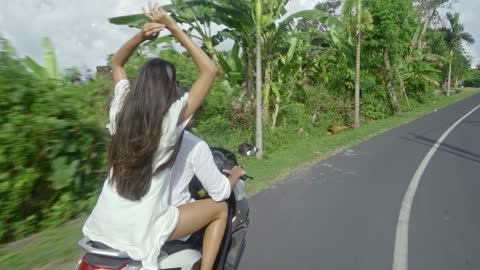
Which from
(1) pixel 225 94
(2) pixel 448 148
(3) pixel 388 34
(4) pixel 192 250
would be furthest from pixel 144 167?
(3) pixel 388 34

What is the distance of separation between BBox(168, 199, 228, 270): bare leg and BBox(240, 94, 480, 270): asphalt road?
61.2 inches

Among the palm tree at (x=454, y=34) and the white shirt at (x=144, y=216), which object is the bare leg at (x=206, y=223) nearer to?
the white shirt at (x=144, y=216)

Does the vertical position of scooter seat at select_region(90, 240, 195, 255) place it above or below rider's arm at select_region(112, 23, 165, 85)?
→ below

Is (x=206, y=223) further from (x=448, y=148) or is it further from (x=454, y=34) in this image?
(x=454, y=34)

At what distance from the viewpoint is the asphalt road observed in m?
4.59

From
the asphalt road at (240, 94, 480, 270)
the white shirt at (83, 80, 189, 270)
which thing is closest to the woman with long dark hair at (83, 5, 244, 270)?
the white shirt at (83, 80, 189, 270)

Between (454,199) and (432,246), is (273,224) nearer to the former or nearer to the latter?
(432,246)

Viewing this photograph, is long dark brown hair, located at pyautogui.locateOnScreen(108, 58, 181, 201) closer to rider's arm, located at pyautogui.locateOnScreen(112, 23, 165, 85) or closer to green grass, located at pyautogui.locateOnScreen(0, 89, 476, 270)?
rider's arm, located at pyautogui.locateOnScreen(112, 23, 165, 85)

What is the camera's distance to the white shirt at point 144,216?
8.20ft

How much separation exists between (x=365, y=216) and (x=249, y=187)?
2.39 metres

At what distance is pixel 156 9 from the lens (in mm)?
2768

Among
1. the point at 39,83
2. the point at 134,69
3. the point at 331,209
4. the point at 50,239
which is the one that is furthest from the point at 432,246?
the point at 134,69

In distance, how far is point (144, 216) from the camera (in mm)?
2512

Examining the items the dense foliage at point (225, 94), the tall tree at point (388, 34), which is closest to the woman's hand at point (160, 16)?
the dense foliage at point (225, 94)
